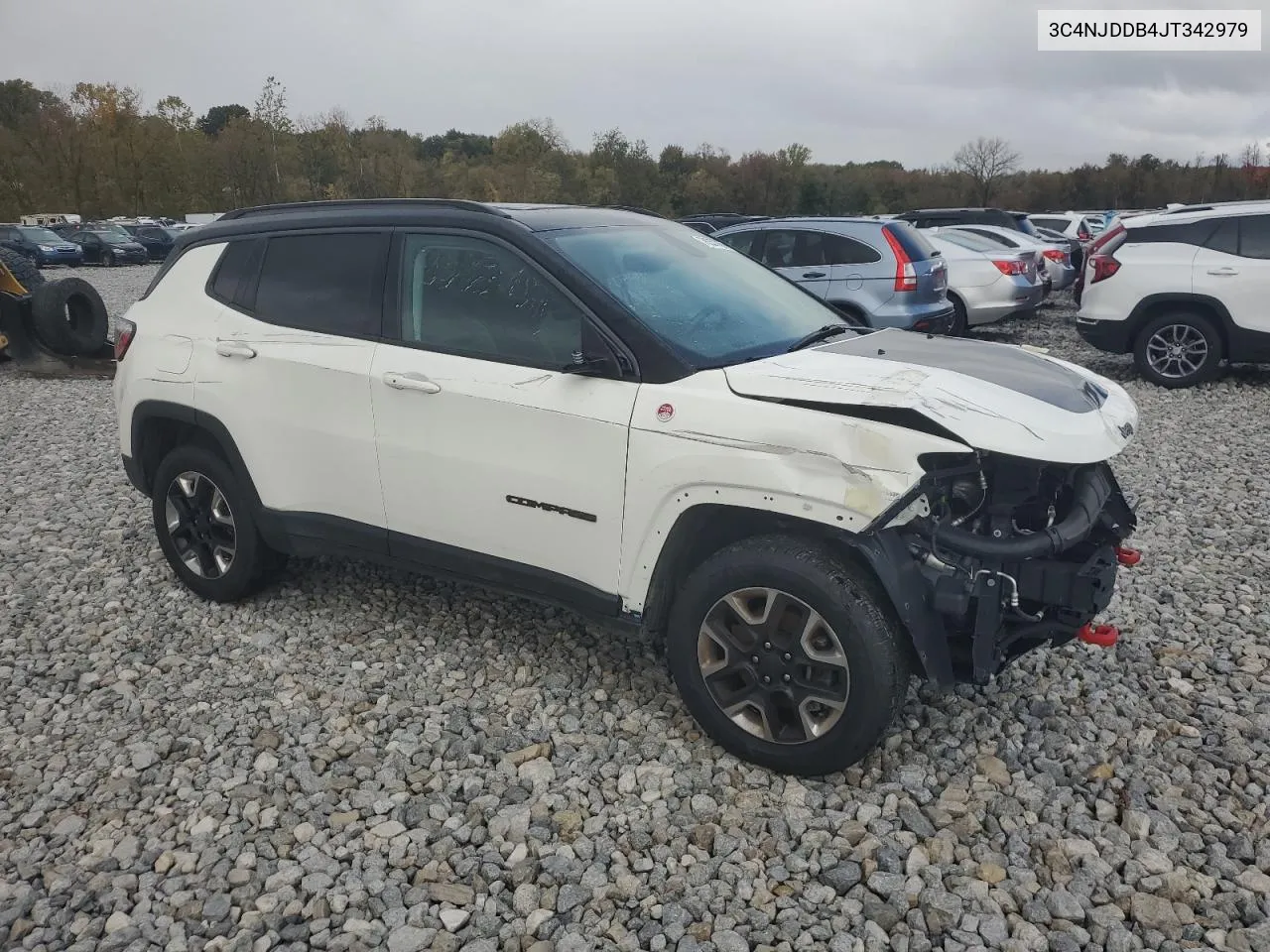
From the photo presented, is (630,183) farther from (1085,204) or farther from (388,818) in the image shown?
(388,818)

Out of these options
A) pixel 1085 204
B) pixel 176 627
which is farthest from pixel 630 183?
pixel 176 627

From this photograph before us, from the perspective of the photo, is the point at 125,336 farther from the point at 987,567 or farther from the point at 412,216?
the point at 987,567

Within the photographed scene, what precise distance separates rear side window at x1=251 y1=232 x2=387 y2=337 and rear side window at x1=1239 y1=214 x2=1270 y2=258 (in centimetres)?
872

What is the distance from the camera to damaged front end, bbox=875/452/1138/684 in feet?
9.64

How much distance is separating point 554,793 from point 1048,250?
47.2ft

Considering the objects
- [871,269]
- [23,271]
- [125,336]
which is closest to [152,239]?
[23,271]

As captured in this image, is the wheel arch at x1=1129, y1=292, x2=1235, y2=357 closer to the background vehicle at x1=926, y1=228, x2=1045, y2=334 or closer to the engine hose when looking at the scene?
the background vehicle at x1=926, y1=228, x2=1045, y2=334

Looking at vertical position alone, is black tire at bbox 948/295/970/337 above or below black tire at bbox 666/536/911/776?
above

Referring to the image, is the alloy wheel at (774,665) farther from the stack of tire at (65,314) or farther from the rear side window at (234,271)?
the stack of tire at (65,314)

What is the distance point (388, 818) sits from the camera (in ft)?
10.3

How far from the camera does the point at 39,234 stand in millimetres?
30266

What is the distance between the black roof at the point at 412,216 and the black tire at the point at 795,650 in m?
1.55

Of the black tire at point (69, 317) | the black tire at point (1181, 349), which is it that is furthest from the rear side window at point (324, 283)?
the black tire at point (1181, 349)

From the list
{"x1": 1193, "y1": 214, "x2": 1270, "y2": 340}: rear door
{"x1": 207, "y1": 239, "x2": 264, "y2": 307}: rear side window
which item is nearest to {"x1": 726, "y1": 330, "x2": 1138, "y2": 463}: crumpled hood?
{"x1": 207, "y1": 239, "x2": 264, "y2": 307}: rear side window
